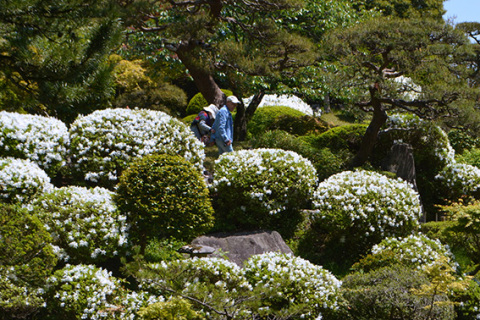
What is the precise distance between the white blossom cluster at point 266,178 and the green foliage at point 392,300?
283 cm

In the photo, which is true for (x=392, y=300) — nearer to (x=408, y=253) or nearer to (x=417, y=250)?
(x=408, y=253)

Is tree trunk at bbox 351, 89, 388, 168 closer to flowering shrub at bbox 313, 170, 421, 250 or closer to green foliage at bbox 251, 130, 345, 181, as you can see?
green foliage at bbox 251, 130, 345, 181

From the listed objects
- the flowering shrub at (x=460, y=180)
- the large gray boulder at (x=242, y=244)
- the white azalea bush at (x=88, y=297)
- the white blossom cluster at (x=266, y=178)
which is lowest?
the white azalea bush at (x=88, y=297)

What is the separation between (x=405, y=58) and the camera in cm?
1150

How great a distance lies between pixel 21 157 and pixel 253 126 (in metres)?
9.20

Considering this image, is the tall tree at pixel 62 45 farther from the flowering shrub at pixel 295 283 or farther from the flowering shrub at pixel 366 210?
the flowering shrub at pixel 366 210

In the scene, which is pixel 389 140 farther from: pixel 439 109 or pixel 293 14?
pixel 293 14

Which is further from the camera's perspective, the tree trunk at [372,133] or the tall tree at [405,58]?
the tree trunk at [372,133]

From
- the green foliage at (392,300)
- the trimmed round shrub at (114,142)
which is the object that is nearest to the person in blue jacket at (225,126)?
the trimmed round shrub at (114,142)

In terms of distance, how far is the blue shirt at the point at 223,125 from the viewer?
440 inches

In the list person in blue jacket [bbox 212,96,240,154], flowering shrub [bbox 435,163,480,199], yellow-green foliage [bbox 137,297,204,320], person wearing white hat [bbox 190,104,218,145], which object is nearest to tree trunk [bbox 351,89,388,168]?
flowering shrub [bbox 435,163,480,199]

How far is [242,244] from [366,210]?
91.1 inches

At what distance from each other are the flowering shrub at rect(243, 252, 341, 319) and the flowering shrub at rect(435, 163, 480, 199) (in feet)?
21.4

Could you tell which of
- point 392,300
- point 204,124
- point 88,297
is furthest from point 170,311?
point 204,124
